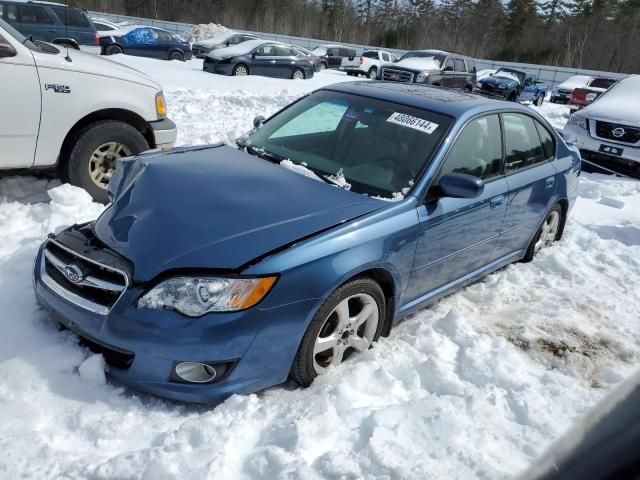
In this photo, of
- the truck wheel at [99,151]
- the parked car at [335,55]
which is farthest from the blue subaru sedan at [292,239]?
the parked car at [335,55]

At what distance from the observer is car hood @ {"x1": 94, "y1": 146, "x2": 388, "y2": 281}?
8.75 feet

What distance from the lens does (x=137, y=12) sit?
181 ft

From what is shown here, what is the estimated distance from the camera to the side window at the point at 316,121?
406cm

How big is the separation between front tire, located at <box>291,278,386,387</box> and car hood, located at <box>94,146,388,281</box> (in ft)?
1.28

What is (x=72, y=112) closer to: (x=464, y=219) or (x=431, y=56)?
(x=464, y=219)

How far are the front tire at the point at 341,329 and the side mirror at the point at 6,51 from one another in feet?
11.4

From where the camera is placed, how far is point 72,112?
4.76m

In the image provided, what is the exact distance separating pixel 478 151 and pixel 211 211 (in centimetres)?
201

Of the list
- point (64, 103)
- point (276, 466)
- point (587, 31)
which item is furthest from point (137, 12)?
point (276, 466)

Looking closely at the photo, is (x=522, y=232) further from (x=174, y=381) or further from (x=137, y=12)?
(x=137, y=12)

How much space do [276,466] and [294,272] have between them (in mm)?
870

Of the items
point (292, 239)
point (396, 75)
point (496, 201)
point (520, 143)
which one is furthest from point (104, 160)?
point (396, 75)

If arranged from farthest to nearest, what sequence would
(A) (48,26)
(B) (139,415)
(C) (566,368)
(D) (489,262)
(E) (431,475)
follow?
(A) (48,26)
(D) (489,262)
(C) (566,368)
(B) (139,415)
(E) (431,475)

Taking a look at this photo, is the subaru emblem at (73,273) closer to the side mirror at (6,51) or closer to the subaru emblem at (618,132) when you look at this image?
the side mirror at (6,51)
